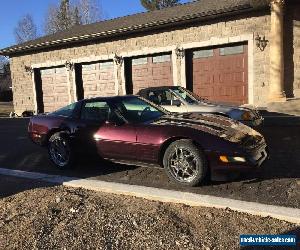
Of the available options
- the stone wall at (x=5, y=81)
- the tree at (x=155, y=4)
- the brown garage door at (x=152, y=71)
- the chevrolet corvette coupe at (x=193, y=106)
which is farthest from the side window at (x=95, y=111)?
the stone wall at (x=5, y=81)

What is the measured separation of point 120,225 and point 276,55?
12.5 metres

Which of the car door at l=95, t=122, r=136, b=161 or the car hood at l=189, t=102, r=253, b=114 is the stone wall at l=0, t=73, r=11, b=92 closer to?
the car hood at l=189, t=102, r=253, b=114

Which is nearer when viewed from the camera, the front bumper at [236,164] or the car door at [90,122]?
the front bumper at [236,164]

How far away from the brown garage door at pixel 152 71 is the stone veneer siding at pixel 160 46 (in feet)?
1.87

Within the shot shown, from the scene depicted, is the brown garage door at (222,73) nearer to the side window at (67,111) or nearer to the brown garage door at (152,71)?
the brown garage door at (152,71)

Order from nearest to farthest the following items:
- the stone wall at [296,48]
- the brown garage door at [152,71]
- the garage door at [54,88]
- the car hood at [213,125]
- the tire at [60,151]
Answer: the car hood at [213,125] → the tire at [60,151] → the stone wall at [296,48] → the brown garage door at [152,71] → the garage door at [54,88]

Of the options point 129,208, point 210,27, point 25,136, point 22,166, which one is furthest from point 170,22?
point 129,208

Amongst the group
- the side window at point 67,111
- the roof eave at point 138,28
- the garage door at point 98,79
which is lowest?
the side window at point 67,111

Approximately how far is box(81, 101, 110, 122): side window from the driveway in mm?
722

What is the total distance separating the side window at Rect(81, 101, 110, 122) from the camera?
7.14 m

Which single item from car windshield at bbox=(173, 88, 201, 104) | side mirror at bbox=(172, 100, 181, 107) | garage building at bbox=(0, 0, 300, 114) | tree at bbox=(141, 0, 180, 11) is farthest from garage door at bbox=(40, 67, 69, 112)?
tree at bbox=(141, 0, 180, 11)

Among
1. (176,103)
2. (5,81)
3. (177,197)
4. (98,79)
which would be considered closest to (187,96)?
(176,103)

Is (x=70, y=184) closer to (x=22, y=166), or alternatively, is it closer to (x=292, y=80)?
(x=22, y=166)

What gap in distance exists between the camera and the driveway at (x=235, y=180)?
534 cm
